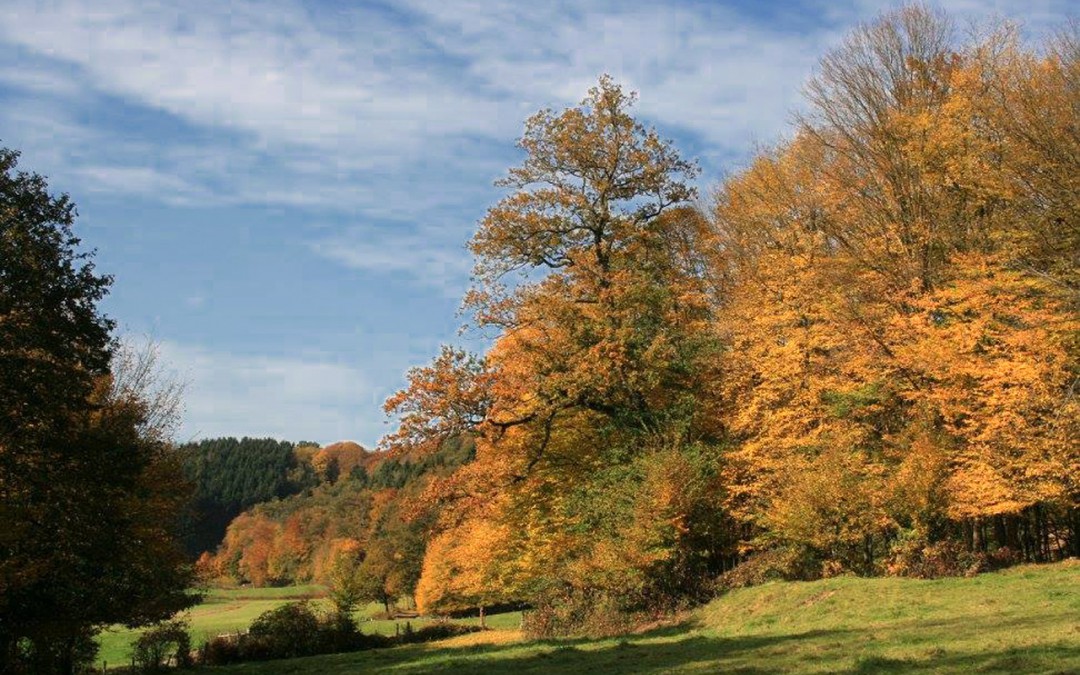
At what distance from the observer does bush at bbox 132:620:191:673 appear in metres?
29.6

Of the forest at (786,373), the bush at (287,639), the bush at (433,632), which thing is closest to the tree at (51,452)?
the forest at (786,373)

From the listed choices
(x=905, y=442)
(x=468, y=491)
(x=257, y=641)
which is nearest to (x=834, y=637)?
(x=905, y=442)

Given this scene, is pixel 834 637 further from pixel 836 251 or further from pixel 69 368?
pixel 836 251

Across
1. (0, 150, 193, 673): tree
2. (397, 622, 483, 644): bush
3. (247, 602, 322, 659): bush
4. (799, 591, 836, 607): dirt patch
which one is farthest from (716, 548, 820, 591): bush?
(0, 150, 193, 673): tree

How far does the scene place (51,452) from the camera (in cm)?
1861

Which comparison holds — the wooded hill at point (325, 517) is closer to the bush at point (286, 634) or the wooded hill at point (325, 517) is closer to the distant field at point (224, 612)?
the bush at point (286, 634)

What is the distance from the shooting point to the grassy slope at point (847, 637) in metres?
13.0

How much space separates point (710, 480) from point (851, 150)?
44.6 ft

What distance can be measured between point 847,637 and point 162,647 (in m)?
24.2

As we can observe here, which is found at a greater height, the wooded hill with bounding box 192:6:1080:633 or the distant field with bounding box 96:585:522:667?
the wooded hill with bounding box 192:6:1080:633

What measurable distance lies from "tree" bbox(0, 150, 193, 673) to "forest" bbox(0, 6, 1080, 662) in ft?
1.15

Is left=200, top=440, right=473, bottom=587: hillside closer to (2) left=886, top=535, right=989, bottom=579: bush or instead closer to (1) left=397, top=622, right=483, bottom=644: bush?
(1) left=397, top=622, right=483, bottom=644: bush

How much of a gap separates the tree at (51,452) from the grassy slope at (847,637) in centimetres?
664

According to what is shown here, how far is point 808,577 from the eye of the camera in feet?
92.8
